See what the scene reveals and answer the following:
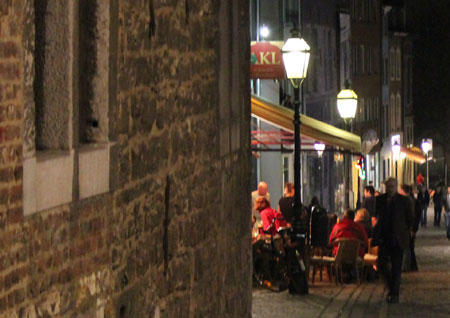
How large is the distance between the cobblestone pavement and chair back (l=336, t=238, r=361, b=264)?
418 mm

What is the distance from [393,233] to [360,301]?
1.11 metres

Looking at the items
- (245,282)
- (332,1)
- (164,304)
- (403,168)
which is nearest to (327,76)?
(332,1)

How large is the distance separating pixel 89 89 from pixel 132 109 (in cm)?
80

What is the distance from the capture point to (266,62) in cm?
2559

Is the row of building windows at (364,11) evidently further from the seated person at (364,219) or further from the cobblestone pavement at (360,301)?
the cobblestone pavement at (360,301)

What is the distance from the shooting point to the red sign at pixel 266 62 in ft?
83.0

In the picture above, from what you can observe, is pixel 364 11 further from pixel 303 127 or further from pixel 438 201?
pixel 303 127

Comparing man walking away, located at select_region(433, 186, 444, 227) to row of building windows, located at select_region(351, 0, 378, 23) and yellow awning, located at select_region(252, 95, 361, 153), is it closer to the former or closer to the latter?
row of building windows, located at select_region(351, 0, 378, 23)

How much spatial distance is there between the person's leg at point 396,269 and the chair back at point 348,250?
2.82 m

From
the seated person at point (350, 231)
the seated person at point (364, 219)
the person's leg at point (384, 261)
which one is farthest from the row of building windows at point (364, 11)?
the person's leg at point (384, 261)

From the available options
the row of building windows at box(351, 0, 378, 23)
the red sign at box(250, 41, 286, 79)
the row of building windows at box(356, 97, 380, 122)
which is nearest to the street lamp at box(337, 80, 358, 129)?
the red sign at box(250, 41, 286, 79)

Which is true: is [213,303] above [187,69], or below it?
below

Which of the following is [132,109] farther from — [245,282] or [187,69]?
[245,282]

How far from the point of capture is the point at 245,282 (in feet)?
38.4
